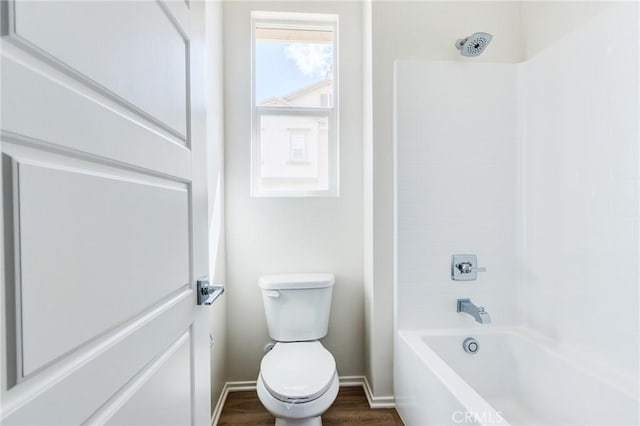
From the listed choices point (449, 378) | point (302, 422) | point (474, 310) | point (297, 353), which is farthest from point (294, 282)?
point (474, 310)

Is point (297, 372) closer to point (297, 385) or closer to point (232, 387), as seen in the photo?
point (297, 385)

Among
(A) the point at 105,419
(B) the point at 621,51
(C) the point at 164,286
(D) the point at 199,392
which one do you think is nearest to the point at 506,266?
(B) the point at 621,51

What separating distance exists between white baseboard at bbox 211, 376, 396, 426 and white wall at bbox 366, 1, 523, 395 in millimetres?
43

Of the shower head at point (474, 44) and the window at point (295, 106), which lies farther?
the window at point (295, 106)

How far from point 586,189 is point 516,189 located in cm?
43

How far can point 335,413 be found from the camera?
1.73 m

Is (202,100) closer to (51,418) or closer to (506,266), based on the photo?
(51,418)

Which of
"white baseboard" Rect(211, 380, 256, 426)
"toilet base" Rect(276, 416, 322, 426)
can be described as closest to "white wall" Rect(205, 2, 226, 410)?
"white baseboard" Rect(211, 380, 256, 426)

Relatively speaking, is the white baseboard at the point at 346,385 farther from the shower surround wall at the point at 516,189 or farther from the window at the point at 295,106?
the window at the point at 295,106

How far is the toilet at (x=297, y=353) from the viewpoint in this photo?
4.37 feet

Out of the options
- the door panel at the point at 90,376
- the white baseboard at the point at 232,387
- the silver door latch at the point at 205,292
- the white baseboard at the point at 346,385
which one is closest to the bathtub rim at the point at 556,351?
the white baseboard at the point at 346,385

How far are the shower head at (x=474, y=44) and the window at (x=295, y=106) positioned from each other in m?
0.76

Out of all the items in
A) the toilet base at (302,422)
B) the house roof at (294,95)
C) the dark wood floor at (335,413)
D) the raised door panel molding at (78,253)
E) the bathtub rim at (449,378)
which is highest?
the house roof at (294,95)

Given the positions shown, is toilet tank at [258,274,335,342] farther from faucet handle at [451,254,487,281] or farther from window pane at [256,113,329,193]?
faucet handle at [451,254,487,281]
